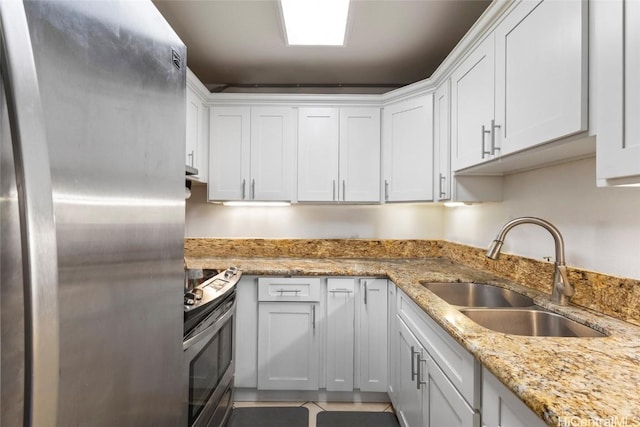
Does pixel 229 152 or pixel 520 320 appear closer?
pixel 520 320

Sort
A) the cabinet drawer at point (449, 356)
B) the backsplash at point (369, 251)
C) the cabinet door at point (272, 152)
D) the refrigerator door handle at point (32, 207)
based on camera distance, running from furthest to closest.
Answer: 1. the cabinet door at point (272, 152)
2. the backsplash at point (369, 251)
3. the cabinet drawer at point (449, 356)
4. the refrigerator door handle at point (32, 207)

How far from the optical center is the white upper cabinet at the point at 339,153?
2.51 m

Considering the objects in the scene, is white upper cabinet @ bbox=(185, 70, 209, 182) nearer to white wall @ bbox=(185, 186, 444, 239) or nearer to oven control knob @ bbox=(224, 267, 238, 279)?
white wall @ bbox=(185, 186, 444, 239)

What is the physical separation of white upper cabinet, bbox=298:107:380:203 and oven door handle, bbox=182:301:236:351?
108cm

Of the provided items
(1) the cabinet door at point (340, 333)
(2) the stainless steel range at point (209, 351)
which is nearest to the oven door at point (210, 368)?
(2) the stainless steel range at point (209, 351)

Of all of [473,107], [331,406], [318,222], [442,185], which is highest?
[473,107]

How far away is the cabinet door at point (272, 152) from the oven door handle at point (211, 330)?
98 cm

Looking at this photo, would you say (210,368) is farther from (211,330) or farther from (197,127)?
(197,127)

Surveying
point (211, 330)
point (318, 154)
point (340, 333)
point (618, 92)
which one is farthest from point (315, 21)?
point (340, 333)

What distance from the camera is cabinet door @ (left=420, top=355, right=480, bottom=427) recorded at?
39.1 inches

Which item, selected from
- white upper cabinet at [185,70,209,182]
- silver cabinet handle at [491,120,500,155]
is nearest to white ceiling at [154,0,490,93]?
white upper cabinet at [185,70,209,182]

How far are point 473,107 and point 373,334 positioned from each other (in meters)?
1.51

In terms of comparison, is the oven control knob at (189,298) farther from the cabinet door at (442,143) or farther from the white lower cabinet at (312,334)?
the cabinet door at (442,143)

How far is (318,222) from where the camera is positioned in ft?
9.21
